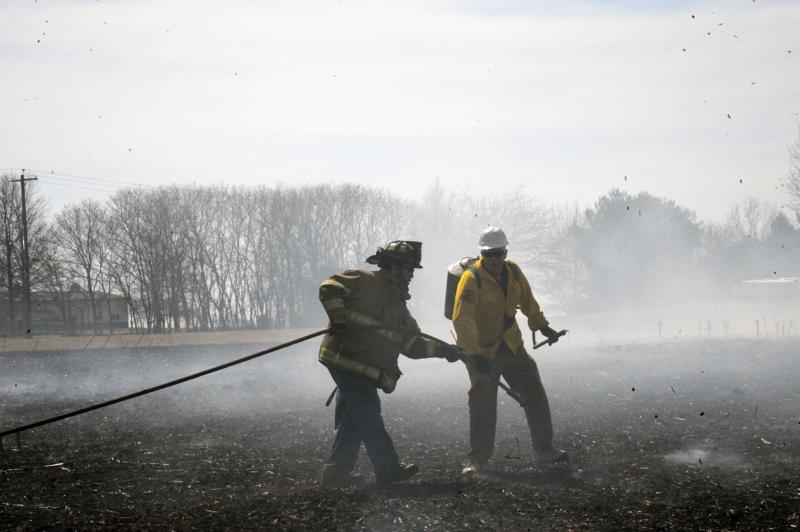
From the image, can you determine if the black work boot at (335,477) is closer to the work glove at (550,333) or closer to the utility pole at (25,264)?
the work glove at (550,333)

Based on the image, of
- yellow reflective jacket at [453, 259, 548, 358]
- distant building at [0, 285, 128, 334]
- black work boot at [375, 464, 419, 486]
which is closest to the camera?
black work boot at [375, 464, 419, 486]

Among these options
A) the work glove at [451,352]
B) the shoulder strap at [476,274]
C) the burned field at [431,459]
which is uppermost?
the shoulder strap at [476,274]

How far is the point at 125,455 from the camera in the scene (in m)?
8.68

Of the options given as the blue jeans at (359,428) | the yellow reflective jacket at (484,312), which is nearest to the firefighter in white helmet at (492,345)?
the yellow reflective jacket at (484,312)

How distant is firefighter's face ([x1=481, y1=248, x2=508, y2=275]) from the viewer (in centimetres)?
790

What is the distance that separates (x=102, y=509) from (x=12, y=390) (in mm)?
11353

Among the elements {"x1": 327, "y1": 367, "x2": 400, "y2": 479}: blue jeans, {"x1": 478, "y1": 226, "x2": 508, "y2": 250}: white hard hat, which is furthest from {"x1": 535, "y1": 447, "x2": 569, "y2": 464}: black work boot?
{"x1": 478, "y1": 226, "x2": 508, "y2": 250}: white hard hat

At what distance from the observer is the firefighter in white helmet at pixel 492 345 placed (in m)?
7.75

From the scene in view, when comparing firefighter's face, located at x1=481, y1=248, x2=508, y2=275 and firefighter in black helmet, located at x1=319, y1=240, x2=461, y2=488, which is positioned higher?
firefighter's face, located at x1=481, y1=248, x2=508, y2=275

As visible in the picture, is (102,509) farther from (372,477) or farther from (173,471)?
(372,477)

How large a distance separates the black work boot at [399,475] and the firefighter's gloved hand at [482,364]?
1.11 metres

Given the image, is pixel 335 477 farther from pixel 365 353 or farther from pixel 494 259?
pixel 494 259

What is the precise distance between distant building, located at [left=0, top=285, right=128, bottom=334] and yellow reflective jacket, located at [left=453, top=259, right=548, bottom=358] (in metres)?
53.3

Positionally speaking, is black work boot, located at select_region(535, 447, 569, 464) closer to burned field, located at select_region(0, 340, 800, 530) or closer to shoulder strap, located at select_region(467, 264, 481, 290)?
burned field, located at select_region(0, 340, 800, 530)
